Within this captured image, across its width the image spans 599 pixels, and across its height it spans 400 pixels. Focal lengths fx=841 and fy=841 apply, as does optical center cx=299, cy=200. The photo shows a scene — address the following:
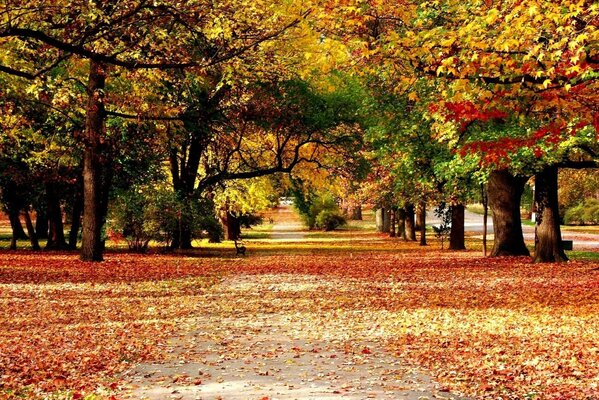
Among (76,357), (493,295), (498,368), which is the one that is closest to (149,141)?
(493,295)

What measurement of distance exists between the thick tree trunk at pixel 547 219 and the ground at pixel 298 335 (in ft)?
8.75

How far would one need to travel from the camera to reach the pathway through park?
8664mm

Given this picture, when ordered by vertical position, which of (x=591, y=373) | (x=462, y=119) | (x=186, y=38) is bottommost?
(x=591, y=373)

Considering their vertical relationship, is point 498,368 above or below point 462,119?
below

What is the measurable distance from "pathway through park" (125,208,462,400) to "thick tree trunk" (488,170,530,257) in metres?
16.7

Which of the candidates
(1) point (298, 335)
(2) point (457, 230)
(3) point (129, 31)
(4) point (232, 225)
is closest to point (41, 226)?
(4) point (232, 225)

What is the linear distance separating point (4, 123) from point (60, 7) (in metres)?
11.0

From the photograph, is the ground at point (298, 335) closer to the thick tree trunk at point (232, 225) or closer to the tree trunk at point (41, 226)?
the thick tree trunk at point (232, 225)

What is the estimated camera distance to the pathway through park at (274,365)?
8664 millimetres

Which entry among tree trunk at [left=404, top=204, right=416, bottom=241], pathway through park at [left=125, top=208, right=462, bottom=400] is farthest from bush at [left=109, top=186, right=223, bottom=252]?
tree trunk at [left=404, top=204, right=416, bottom=241]

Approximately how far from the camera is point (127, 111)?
29672 millimetres

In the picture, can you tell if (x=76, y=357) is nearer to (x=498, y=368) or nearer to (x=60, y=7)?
(x=498, y=368)

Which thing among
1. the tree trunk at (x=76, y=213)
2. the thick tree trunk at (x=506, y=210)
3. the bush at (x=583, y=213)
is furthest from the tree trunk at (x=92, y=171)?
the bush at (x=583, y=213)

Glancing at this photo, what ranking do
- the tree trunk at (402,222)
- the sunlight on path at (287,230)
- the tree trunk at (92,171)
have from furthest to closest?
the sunlight on path at (287,230)
the tree trunk at (402,222)
the tree trunk at (92,171)
